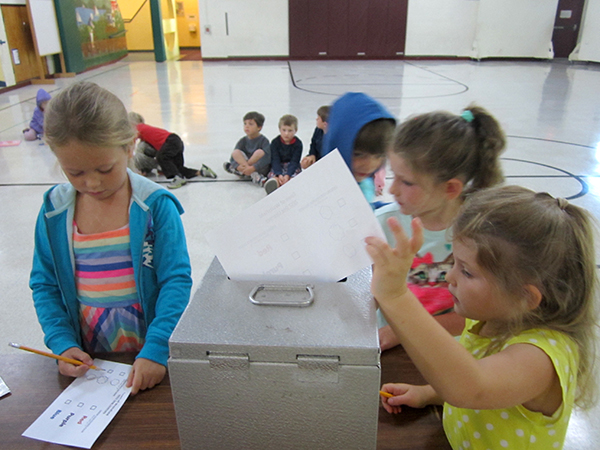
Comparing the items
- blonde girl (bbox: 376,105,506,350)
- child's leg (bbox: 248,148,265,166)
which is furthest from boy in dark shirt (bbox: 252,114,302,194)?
blonde girl (bbox: 376,105,506,350)

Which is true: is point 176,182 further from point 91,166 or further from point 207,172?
point 91,166

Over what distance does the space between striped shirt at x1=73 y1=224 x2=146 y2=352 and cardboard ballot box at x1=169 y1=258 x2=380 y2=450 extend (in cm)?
60

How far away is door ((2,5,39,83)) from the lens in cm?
797

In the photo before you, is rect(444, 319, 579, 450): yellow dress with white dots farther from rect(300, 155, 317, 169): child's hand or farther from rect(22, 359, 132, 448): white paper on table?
rect(300, 155, 317, 169): child's hand

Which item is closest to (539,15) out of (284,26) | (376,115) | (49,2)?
(284,26)

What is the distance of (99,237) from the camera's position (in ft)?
3.59

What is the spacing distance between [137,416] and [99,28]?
12882 mm

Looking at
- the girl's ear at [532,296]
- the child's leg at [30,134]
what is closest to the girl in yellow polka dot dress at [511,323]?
the girl's ear at [532,296]

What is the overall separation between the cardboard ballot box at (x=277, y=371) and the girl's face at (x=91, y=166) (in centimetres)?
56

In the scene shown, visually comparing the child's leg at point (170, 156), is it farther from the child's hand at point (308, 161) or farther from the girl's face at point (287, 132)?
the child's hand at point (308, 161)

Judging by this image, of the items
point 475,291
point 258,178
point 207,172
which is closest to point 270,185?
point 258,178

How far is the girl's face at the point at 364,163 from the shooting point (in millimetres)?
1367

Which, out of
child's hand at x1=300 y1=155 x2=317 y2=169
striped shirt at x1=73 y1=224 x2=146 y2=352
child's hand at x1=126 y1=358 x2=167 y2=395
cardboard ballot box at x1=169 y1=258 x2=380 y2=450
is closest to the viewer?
cardboard ballot box at x1=169 y1=258 x2=380 y2=450

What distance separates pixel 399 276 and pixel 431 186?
0.68 meters
